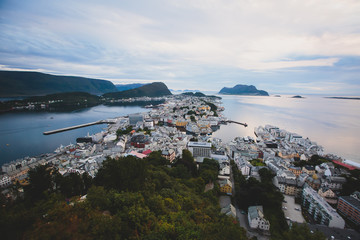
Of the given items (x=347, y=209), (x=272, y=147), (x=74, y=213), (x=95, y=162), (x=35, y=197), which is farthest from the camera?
(x=272, y=147)

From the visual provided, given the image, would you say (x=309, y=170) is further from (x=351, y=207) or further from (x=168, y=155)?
(x=168, y=155)

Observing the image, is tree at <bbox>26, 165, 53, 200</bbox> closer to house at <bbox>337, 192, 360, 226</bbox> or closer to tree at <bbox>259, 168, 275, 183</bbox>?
tree at <bbox>259, 168, 275, 183</bbox>

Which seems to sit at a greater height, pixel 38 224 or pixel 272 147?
pixel 38 224

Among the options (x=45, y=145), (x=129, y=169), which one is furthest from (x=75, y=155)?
(x=129, y=169)

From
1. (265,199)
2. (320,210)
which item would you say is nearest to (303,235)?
(265,199)

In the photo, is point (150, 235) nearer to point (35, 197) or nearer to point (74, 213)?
point (74, 213)

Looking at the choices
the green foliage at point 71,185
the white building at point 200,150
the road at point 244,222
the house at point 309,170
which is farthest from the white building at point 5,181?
the house at point 309,170
